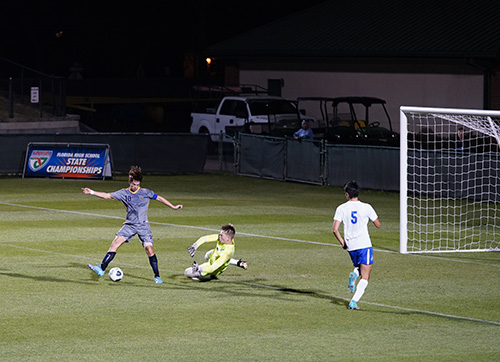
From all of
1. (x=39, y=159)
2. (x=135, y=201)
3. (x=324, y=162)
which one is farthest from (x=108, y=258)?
(x=39, y=159)

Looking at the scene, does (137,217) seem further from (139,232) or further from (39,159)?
(39,159)

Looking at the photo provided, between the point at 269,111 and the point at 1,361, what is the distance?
93.5ft

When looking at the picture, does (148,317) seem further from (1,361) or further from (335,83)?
(335,83)

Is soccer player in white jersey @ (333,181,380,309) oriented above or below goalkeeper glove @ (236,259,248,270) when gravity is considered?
above

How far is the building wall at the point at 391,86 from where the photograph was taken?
3978cm

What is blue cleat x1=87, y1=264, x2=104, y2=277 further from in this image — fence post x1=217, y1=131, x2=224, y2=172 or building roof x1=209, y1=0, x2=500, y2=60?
building roof x1=209, y1=0, x2=500, y2=60

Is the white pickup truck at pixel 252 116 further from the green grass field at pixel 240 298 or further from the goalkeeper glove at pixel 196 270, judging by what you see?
the goalkeeper glove at pixel 196 270

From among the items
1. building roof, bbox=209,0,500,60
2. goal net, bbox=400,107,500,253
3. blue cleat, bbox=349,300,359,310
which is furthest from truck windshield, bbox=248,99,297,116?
blue cleat, bbox=349,300,359,310

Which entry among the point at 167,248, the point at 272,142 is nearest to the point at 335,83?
the point at 272,142

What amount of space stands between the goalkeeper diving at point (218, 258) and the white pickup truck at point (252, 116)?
2132 centimetres

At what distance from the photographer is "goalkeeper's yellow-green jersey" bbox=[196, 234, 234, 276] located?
1413cm

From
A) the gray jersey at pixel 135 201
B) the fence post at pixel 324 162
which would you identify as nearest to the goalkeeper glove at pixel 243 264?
the gray jersey at pixel 135 201

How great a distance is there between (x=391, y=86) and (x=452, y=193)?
51.7ft

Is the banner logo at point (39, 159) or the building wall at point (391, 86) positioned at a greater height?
the building wall at point (391, 86)
